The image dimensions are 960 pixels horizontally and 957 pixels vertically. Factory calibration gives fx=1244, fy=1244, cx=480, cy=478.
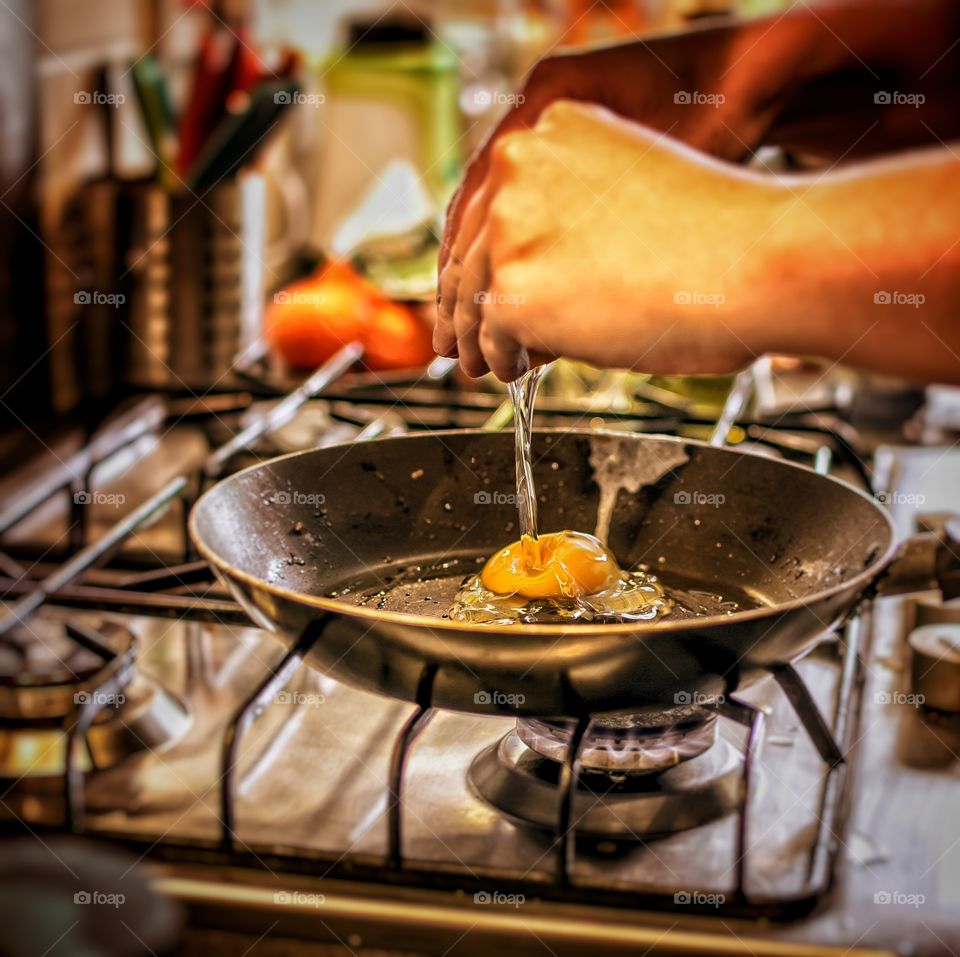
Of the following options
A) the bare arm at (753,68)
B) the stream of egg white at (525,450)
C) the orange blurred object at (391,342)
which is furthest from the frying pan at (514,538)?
the orange blurred object at (391,342)

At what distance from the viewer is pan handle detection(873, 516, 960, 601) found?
1.03m

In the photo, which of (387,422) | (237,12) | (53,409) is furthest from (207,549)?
(237,12)

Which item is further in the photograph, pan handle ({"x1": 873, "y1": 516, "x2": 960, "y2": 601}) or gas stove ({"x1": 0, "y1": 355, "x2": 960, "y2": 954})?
pan handle ({"x1": 873, "y1": 516, "x2": 960, "y2": 601})

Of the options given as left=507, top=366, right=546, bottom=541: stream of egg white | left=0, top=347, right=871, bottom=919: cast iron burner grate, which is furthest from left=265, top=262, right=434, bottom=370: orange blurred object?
left=507, top=366, right=546, bottom=541: stream of egg white

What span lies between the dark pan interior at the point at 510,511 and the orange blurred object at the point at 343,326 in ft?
2.28

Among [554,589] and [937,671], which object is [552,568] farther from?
[937,671]

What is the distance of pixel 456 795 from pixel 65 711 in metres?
0.30

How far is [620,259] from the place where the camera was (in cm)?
66

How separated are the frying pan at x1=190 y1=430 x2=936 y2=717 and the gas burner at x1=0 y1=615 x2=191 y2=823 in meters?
0.13

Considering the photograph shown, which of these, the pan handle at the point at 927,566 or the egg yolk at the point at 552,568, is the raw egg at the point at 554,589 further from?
the pan handle at the point at 927,566

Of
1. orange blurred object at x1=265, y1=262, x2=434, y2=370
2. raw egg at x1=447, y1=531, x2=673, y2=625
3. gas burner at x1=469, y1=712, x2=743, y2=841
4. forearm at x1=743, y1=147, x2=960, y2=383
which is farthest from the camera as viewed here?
orange blurred object at x1=265, y1=262, x2=434, y2=370

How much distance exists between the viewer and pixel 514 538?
1.16 meters

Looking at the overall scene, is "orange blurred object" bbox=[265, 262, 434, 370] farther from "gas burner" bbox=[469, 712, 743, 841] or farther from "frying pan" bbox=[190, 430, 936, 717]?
"gas burner" bbox=[469, 712, 743, 841]

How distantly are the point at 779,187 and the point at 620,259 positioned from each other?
0.29ft
